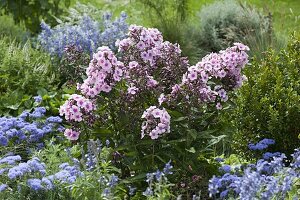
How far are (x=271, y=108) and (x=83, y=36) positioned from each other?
2.91 meters

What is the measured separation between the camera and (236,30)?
877 cm

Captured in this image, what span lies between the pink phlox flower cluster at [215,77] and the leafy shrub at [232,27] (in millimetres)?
3066

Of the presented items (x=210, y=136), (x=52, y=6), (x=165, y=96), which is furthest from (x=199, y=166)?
(x=52, y=6)

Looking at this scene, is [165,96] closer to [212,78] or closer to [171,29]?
[212,78]

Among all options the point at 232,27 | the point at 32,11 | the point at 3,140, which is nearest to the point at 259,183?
the point at 3,140

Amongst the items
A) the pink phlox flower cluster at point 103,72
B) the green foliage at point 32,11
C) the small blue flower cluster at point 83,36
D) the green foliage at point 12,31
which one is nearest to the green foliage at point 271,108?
the pink phlox flower cluster at point 103,72

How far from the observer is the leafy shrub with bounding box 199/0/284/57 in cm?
786

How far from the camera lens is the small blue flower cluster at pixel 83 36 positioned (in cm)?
725

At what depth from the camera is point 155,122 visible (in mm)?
4316

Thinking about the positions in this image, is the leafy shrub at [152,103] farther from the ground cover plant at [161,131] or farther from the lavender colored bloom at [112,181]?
the lavender colored bloom at [112,181]

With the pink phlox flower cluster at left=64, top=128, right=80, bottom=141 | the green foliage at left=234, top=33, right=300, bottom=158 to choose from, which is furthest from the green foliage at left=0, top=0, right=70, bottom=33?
the pink phlox flower cluster at left=64, top=128, right=80, bottom=141

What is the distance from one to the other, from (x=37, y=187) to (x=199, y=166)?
1.22 meters

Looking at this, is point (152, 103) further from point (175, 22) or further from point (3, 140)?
point (175, 22)

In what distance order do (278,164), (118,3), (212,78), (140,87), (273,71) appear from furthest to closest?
1. (118,3)
2. (273,71)
3. (212,78)
4. (140,87)
5. (278,164)
